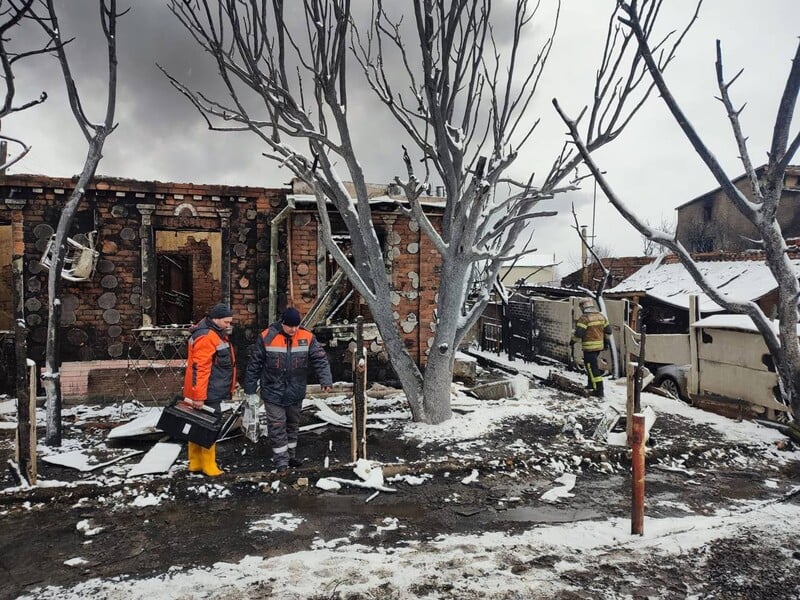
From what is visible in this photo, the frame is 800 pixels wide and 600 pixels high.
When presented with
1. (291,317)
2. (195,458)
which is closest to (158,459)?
(195,458)

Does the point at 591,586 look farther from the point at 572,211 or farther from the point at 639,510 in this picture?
the point at 572,211

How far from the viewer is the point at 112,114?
6.39 m

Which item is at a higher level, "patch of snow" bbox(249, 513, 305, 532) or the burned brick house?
the burned brick house

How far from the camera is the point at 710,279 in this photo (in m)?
12.7

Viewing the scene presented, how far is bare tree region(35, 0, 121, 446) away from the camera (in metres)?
6.17

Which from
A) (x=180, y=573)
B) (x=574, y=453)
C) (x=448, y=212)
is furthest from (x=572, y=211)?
(x=180, y=573)

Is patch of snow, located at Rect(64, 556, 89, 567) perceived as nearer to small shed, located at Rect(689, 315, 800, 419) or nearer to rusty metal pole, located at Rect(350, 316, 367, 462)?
rusty metal pole, located at Rect(350, 316, 367, 462)

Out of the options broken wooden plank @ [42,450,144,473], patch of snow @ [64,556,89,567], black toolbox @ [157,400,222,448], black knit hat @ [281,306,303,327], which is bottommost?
patch of snow @ [64,556,89,567]

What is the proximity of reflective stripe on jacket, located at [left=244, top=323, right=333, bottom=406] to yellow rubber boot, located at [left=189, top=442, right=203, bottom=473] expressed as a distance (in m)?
0.78

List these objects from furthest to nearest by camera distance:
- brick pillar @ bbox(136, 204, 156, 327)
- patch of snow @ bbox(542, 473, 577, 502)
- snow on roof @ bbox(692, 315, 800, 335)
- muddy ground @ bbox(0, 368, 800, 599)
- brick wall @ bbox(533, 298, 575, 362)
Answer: brick wall @ bbox(533, 298, 575, 362)
brick pillar @ bbox(136, 204, 156, 327)
snow on roof @ bbox(692, 315, 800, 335)
patch of snow @ bbox(542, 473, 577, 502)
muddy ground @ bbox(0, 368, 800, 599)

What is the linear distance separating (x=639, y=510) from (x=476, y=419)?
11.2 feet

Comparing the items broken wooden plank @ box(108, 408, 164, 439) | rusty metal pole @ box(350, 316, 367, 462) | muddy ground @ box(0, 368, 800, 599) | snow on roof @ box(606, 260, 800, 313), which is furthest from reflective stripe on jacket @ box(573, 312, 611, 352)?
broken wooden plank @ box(108, 408, 164, 439)

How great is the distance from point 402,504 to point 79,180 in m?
5.66

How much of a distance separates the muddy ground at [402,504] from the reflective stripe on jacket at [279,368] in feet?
2.79
